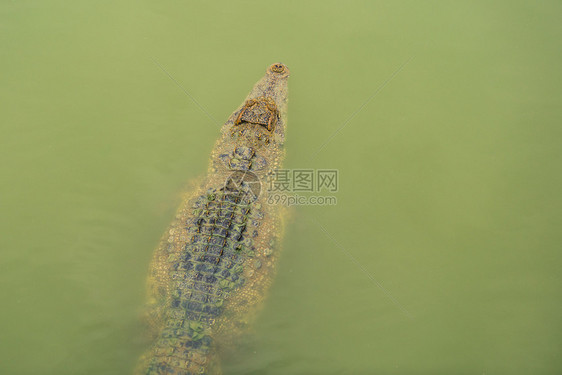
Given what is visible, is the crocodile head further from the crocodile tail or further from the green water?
the crocodile tail

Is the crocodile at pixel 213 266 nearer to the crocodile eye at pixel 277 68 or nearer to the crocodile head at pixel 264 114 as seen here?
the crocodile head at pixel 264 114

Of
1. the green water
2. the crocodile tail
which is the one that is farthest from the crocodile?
the green water

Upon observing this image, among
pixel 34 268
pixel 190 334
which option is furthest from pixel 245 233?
pixel 34 268

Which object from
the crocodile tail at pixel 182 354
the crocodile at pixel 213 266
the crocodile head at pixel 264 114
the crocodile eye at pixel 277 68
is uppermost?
the crocodile eye at pixel 277 68

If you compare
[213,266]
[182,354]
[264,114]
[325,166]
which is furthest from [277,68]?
[182,354]

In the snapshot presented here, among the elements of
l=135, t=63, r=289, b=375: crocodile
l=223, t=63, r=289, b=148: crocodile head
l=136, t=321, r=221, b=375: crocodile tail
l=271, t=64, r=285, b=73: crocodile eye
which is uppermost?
l=271, t=64, r=285, b=73: crocodile eye

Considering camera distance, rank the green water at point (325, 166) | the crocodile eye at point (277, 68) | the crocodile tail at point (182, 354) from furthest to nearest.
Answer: the crocodile eye at point (277, 68) → the green water at point (325, 166) → the crocodile tail at point (182, 354)

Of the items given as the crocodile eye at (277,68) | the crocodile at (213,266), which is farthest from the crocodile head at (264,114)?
the crocodile at (213,266)

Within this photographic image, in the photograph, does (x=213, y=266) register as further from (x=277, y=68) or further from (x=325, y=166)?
(x=277, y=68)
